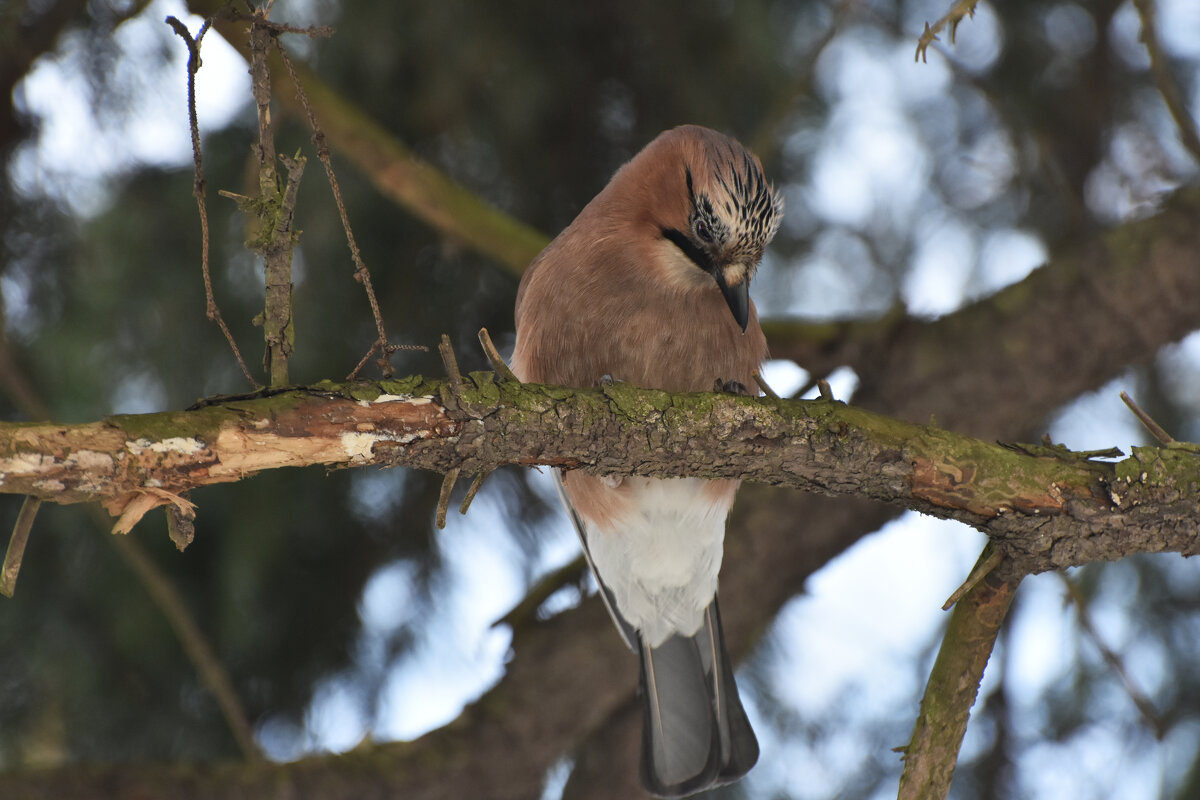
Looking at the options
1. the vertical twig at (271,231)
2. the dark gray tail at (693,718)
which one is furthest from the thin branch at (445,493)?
the dark gray tail at (693,718)

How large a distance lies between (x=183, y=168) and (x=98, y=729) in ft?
6.45

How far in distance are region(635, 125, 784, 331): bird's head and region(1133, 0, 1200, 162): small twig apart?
1.16 metres

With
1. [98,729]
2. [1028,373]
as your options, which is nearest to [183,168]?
[98,729]

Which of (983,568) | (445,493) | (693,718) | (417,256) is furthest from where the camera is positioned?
(417,256)

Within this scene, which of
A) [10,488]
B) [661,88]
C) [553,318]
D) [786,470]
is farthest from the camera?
[661,88]

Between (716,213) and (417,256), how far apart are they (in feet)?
4.82

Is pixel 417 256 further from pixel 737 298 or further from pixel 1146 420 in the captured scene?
pixel 1146 420

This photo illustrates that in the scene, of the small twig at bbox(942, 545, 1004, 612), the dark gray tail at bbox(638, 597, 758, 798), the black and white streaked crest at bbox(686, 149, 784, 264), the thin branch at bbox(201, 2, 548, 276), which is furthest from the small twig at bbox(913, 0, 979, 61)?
the dark gray tail at bbox(638, 597, 758, 798)

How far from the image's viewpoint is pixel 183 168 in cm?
362

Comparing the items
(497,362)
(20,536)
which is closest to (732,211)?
(497,362)

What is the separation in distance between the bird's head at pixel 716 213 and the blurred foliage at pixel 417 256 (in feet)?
2.55

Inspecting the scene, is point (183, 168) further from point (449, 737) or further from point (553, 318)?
point (449, 737)

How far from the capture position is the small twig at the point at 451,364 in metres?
1.72

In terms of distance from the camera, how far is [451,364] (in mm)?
1775
